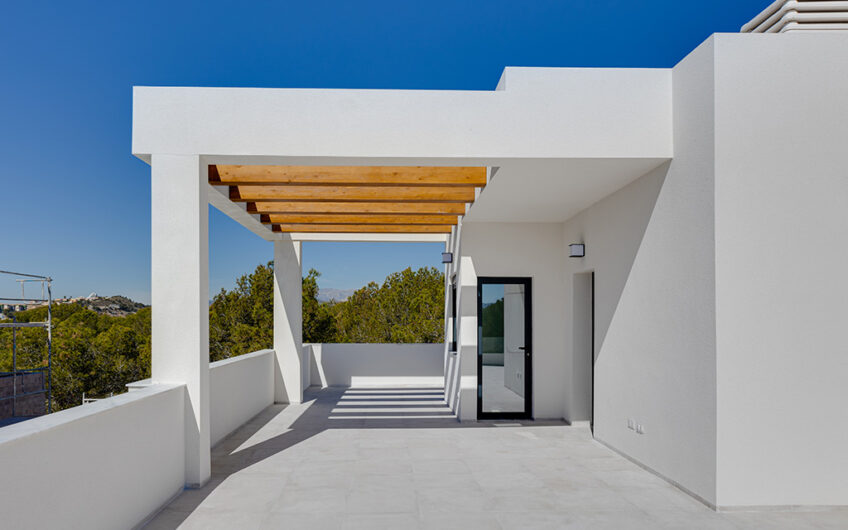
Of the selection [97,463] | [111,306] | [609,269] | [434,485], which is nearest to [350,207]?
[609,269]

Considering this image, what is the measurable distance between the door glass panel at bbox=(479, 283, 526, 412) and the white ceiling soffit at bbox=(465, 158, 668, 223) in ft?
4.40

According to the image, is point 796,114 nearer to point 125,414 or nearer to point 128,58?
point 125,414

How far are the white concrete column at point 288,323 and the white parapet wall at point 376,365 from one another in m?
2.39

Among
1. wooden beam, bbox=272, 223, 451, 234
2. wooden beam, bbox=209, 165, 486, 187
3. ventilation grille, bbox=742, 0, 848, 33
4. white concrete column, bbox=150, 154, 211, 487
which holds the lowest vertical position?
white concrete column, bbox=150, 154, 211, 487

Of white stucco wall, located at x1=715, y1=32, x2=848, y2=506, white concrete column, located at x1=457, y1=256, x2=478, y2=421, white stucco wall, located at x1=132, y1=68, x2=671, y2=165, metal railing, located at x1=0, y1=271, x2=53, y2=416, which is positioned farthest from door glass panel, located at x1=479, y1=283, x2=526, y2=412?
metal railing, located at x1=0, y1=271, x2=53, y2=416

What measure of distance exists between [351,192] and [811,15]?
5017 mm

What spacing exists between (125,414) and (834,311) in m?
5.30

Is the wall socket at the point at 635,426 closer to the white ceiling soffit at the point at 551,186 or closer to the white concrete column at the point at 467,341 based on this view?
the white ceiling soffit at the point at 551,186

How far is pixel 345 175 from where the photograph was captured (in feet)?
21.6

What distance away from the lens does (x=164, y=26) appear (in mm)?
25703

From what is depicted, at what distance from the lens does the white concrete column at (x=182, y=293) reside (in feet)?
17.2

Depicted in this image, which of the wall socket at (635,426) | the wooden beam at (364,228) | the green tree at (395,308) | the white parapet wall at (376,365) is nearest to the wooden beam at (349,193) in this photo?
the wooden beam at (364,228)

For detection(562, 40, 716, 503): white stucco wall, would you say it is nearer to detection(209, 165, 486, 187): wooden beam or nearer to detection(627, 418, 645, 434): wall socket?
detection(627, 418, 645, 434): wall socket

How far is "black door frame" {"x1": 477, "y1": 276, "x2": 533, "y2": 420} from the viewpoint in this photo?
8.84m
